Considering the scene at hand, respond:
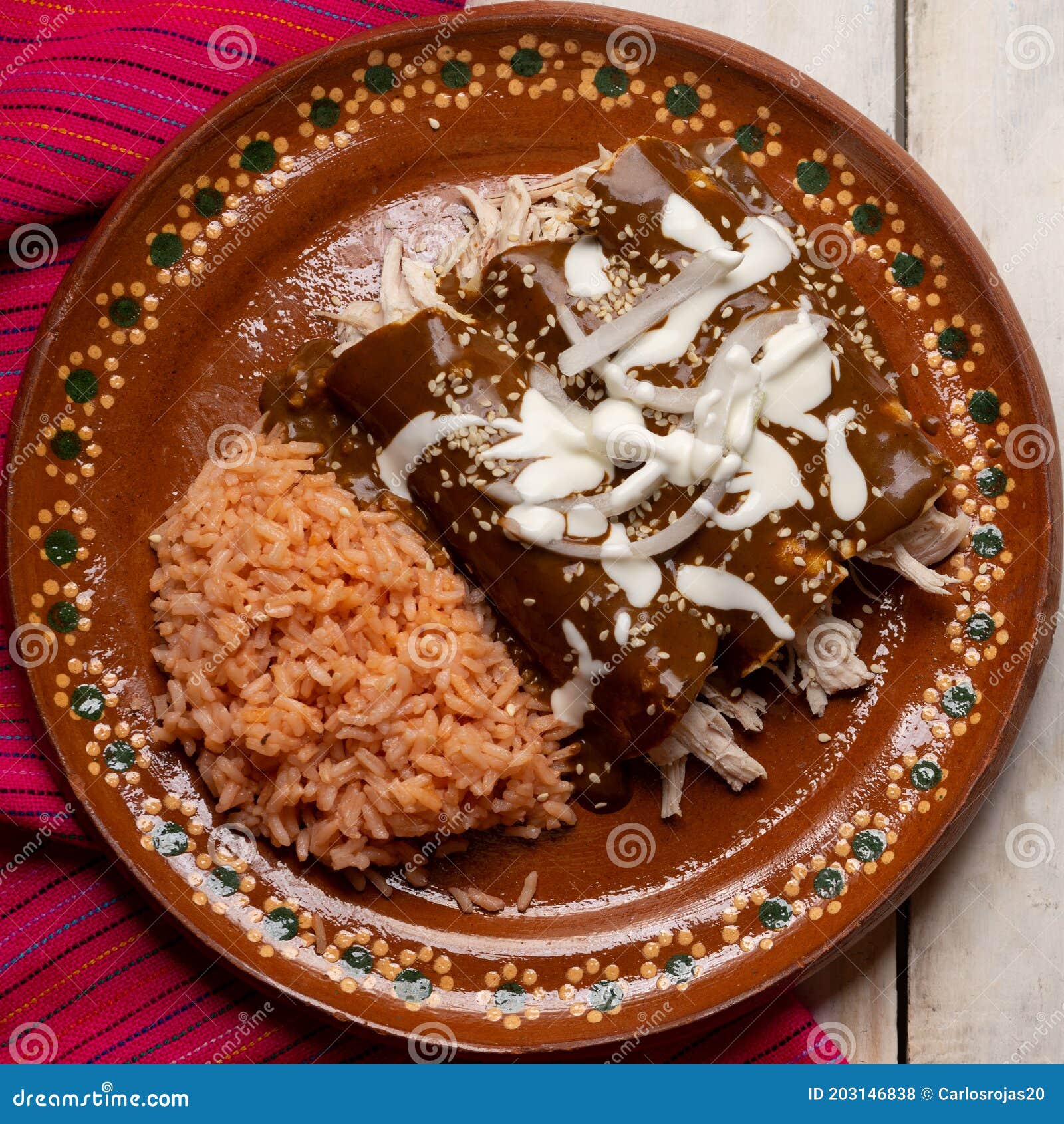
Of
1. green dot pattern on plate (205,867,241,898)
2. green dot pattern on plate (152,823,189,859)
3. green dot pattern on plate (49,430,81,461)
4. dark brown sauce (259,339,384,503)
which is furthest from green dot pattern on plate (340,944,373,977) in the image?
green dot pattern on plate (49,430,81,461)

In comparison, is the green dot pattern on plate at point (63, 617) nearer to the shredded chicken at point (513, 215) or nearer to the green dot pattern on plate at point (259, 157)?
the green dot pattern on plate at point (259, 157)

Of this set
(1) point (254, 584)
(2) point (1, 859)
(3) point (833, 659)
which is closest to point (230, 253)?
(1) point (254, 584)

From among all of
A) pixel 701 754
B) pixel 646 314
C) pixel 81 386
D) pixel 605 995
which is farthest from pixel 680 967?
pixel 81 386

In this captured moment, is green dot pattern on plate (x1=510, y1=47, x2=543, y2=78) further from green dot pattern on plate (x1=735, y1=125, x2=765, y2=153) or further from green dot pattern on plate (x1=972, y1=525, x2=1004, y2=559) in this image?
green dot pattern on plate (x1=972, y1=525, x2=1004, y2=559)

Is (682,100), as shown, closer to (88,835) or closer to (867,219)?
(867,219)

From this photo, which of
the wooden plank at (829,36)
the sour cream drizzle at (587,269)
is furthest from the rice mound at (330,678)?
the wooden plank at (829,36)
